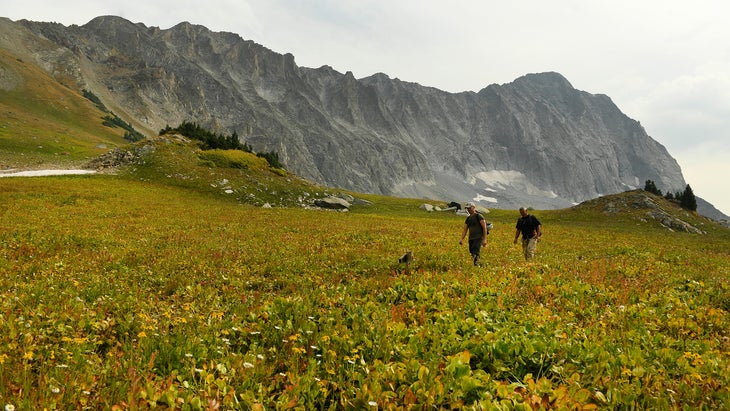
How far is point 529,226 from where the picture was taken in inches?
723

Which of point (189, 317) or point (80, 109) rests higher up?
point (80, 109)

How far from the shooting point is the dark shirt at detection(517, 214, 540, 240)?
1822 centimetres

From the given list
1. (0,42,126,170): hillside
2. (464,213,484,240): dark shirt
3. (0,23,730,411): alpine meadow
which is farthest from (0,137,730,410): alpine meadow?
(0,42,126,170): hillside

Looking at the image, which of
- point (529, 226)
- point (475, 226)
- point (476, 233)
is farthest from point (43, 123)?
point (529, 226)

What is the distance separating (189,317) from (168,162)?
54182 mm

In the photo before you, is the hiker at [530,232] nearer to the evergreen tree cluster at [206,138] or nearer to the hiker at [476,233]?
the hiker at [476,233]

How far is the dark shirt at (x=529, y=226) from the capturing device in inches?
717

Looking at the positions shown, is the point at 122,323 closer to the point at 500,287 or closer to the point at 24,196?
the point at 500,287

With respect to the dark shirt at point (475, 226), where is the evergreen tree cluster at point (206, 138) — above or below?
above

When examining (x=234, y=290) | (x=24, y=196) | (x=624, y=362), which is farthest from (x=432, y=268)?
(x=24, y=196)

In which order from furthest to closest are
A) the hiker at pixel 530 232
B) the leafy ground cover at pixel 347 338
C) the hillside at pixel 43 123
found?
the hillside at pixel 43 123 < the hiker at pixel 530 232 < the leafy ground cover at pixel 347 338

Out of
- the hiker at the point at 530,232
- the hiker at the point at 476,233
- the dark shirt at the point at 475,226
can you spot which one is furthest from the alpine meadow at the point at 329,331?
the hiker at the point at 530,232

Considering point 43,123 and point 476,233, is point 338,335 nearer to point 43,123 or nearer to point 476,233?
point 476,233

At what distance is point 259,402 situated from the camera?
418 cm
